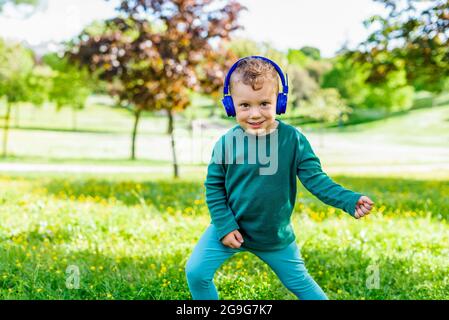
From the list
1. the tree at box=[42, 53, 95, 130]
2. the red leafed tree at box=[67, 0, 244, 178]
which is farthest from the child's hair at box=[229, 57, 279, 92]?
the tree at box=[42, 53, 95, 130]

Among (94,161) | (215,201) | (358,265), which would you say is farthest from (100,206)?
(94,161)

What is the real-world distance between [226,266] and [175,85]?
7389 mm

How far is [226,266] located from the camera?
4469 millimetres

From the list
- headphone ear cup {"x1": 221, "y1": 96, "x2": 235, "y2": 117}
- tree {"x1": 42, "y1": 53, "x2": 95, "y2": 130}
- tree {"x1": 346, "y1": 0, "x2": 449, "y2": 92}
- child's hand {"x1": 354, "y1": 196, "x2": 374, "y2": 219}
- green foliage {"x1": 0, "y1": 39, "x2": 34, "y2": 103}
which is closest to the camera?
child's hand {"x1": 354, "y1": 196, "x2": 374, "y2": 219}

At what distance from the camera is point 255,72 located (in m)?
2.76

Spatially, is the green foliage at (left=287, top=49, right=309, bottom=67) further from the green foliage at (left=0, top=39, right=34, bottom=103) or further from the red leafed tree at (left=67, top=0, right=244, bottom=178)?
the red leafed tree at (left=67, top=0, right=244, bottom=178)

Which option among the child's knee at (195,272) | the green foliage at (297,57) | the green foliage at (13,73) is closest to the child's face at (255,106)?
the child's knee at (195,272)

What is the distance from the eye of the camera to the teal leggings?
116 inches

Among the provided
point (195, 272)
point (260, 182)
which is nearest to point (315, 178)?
point (260, 182)

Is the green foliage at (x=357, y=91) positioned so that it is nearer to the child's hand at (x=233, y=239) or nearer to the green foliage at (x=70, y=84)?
the green foliage at (x=70, y=84)

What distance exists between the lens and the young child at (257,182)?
2818 mm

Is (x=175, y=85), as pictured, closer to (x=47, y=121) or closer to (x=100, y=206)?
(x=100, y=206)

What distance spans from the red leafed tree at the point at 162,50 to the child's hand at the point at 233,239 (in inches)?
334

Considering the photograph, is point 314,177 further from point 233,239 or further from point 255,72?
point 255,72
